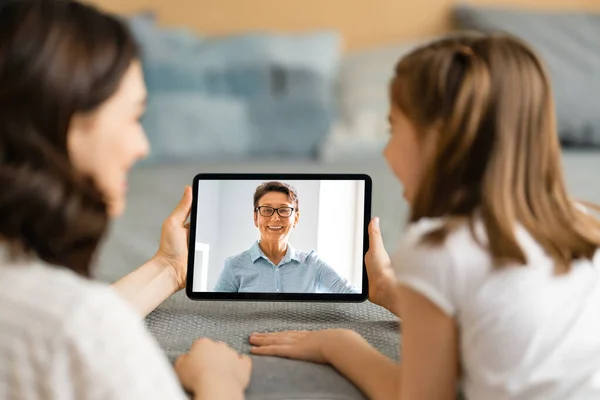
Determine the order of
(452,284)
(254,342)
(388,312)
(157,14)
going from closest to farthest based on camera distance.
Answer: (452,284), (254,342), (388,312), (157,14)

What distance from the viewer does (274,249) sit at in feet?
3.62

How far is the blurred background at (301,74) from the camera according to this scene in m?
2.20

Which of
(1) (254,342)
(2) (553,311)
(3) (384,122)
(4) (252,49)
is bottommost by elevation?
(1) (254,342)

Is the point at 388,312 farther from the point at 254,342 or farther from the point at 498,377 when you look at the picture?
the point at 498,377

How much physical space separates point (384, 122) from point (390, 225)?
668mm

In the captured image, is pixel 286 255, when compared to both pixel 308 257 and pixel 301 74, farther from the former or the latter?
pixel 301 74

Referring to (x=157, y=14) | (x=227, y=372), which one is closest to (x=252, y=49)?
(x=157, y=14)

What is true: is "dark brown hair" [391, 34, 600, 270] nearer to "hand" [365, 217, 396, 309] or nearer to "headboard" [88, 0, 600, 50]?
"hand" [365, 217, 396, 309]

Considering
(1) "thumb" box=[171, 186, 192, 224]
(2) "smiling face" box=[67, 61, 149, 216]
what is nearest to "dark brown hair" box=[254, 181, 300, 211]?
(1) "thumb" box=[171, 186, 192, 224]

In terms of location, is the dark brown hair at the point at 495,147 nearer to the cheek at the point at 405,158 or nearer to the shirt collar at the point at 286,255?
the cheek at the point at 405,158

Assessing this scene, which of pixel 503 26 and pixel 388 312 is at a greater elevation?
pixel 503 26

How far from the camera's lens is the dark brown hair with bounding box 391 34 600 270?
78 centimetres

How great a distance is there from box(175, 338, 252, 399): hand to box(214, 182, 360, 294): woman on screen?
16cm

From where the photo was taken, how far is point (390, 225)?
1.66 meters
